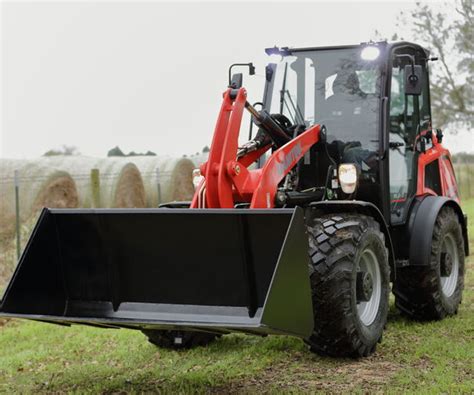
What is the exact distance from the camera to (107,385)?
514cm

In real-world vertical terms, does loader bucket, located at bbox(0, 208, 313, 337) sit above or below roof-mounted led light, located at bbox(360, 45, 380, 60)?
below

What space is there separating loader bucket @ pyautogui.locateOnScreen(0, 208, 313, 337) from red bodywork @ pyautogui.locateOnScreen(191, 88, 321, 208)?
1.63ft

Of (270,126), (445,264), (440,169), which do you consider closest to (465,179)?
(440,169)

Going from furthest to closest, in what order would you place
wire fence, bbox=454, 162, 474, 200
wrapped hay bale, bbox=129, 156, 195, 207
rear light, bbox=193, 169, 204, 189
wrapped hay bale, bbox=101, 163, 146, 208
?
wire fence, bbox=454, 162, 474, 200
wrapped hay bale, bbox=129, 156, 195, 207
wrapped hay bale, bbox=101, 163, 146, 208
rear light, bbox=193, 169, 204, 189

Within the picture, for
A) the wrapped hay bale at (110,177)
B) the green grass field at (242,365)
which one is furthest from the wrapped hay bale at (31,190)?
the green grass field at (242,365)

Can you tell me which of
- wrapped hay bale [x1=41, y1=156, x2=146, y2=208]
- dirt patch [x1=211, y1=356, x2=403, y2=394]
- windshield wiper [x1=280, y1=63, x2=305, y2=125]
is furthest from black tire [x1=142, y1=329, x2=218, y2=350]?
wrapped hay bale [x1=41, y1=156, x2=146, y2=208]

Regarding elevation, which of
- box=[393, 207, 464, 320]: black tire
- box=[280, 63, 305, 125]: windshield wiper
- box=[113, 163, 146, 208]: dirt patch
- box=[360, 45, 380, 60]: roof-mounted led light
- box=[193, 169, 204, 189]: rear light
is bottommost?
box=[393, 207, 464, 320]: black tire

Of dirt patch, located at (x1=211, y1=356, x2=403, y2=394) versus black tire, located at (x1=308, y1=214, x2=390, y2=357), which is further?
black tire, located at (x1=308, y1=214, x2=390, y2=357)

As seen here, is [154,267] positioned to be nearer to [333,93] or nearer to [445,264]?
[333,93]

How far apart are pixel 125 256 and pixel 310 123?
2109 millimetres

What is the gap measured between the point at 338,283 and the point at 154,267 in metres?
1.18

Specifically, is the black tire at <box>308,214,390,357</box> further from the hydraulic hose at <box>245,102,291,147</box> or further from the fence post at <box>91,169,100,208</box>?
the fence post at <box>91,169,100,208</box>

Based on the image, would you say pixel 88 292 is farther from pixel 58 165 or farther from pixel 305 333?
pixel 58 165

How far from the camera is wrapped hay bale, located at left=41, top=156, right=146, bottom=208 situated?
14984 millimetres
